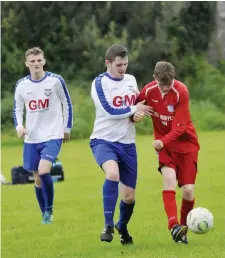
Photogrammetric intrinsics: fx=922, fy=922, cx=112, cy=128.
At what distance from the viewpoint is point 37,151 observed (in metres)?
12.3

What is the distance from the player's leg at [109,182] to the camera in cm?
927

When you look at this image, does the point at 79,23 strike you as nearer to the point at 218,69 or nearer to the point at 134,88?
the point at 218,69

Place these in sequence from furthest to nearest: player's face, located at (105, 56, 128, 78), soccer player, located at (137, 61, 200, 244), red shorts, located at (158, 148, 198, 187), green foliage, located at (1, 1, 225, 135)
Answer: green foliage, located at (1, 1, 225, 135)
player's face, located at (105, 56, 128, 78)
red shorts, located at (158, 148, 198, 187)
soccer player, located at (137, 61, 200, 244)

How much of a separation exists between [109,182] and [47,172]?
109 inches

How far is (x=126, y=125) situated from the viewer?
9.65 m

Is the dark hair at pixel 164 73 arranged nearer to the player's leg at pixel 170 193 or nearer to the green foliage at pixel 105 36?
the player's leg at pixel 170 193

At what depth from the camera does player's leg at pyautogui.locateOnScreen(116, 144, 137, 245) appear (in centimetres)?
968

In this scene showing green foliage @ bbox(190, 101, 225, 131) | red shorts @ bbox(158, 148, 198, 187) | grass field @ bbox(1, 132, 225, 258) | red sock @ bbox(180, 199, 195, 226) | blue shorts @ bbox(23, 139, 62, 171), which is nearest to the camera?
grass field @ bbox(1, 132, 225, 258)

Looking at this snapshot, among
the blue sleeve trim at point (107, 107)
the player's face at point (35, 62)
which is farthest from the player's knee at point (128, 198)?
the player's face at point (35, 62)

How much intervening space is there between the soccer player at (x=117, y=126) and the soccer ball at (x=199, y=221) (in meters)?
0.83

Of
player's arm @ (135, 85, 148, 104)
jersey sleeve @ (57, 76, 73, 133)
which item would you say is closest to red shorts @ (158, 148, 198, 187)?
player's arm @ (135, 85, 148, 104)

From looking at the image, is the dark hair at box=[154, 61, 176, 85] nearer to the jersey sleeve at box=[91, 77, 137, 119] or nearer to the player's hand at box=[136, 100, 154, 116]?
the player's hand at box=[136, 100, 154, 116]

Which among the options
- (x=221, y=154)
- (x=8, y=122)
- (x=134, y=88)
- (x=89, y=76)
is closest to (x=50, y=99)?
(x=134, y=88)

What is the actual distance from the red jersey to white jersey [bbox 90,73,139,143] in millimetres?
222
